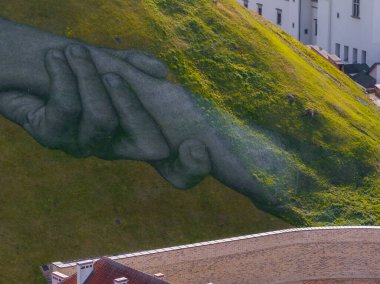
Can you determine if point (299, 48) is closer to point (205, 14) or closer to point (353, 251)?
point (205, 14)

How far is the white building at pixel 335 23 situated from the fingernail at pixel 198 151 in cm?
3419

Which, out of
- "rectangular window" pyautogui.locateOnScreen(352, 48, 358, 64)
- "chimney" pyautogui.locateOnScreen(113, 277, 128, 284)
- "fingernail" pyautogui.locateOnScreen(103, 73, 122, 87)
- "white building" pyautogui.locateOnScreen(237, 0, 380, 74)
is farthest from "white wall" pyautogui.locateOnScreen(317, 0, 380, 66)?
"chimney" pyautogui.locateOnScreen(113, 277, 128, 284)

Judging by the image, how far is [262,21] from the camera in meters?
83.2

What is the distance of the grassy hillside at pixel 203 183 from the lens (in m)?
62.3

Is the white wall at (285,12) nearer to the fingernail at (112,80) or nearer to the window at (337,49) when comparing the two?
the window at (337,49)

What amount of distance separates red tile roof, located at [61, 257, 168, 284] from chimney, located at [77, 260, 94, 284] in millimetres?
142

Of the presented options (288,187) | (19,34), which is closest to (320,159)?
(288,187)

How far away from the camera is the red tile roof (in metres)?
A: 47.3

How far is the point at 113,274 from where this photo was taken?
48031 mm

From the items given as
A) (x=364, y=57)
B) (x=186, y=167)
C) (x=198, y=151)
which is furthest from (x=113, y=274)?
(x=364, y=57)

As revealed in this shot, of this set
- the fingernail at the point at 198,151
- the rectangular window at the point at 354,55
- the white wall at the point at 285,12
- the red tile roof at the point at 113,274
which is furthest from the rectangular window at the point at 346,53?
the red tile roof at the point at 113,274

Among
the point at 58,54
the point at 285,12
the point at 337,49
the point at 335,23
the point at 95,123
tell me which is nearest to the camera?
the point at 95,123

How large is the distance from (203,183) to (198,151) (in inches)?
67.8

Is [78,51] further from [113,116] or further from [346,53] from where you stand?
[346,53]
